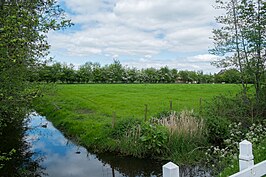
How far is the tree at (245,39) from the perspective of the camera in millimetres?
10945

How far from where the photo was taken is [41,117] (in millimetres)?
20797

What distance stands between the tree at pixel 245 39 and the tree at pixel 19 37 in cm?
808

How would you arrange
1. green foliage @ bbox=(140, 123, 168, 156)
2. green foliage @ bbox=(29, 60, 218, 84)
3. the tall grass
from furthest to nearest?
green foliage @ bbox=(29, 60, 218, 84) < the tall grass < green foliage @ bbox=(140, 123, 168, 156)

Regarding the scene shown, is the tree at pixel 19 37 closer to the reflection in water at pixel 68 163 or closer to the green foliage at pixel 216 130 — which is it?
the reflection in water at pixel 68 163

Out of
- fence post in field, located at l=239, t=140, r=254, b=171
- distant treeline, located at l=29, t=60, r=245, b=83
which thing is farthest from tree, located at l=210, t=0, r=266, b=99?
distant treeline, located at l=29, t=60, r=245, b=83

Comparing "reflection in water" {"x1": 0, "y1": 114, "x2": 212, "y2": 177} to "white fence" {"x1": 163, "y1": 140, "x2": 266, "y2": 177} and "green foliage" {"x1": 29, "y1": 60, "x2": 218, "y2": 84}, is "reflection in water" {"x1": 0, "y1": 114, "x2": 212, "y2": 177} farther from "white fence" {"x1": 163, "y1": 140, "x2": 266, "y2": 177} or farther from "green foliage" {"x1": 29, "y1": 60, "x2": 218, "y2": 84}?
"green foliage" {"x1": 29, "y1": 60, "x2": 218, "y2": 84}

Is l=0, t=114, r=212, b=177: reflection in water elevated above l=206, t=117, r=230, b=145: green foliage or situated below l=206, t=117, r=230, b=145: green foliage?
below

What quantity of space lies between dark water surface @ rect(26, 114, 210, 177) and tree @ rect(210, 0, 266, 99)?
5.31m

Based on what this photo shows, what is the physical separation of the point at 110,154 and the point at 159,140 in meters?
2.34

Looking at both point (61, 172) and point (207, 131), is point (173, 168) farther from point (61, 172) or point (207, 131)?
point (207, 131)

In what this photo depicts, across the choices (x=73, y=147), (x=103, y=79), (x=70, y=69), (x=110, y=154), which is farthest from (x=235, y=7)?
(x=103, y=79)

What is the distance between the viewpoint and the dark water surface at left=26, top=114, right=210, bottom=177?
923cm

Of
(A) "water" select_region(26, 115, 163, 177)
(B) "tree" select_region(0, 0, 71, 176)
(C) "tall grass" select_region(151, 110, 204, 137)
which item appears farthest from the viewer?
(C) "tall grass" select_region(151, 110, 204, 137)

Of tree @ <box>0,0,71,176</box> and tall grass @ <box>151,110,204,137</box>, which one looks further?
tall grass @ <box>151,110,204,137</box>
